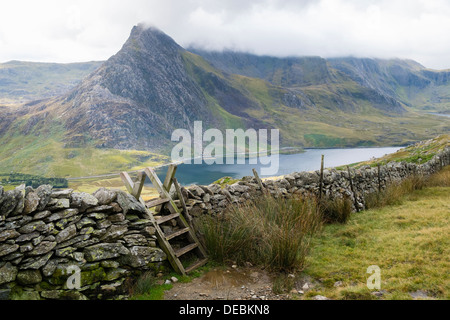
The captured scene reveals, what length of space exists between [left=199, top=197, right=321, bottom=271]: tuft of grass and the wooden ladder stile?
0.93ft

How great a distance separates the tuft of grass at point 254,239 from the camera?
5.37m

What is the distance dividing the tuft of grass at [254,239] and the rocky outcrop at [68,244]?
1308mm

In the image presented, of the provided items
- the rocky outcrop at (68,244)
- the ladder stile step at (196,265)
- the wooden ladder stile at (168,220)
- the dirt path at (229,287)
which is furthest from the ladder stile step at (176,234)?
the dirt path at (229,287)

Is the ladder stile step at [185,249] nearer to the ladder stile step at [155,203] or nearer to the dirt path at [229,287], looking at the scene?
the dirt path at [229,287]

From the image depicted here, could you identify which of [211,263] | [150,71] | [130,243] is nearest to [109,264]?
[130,243]

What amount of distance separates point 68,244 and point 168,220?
6.68 ft

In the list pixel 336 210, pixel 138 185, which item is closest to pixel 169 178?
pixel 138 185

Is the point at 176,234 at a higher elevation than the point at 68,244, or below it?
below

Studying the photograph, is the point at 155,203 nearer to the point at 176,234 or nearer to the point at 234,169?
the point at 176,234

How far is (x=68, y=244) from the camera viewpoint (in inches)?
167

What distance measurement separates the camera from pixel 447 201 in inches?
407

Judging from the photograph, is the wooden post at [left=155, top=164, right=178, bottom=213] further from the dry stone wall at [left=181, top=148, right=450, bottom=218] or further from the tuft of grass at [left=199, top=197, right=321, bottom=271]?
the tuft of grass at [left=199, top=197, right=321, bottom=271]

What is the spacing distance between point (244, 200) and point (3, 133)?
602 ft
